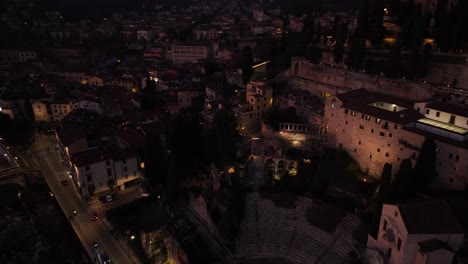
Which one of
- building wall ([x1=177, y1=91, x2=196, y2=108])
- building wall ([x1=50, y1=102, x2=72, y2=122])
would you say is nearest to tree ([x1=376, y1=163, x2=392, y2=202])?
building wall ([x1=177, y1=91, x2=196, y2=108])

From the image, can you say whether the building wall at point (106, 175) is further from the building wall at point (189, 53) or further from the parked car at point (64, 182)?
the building wall at point (189, 53)

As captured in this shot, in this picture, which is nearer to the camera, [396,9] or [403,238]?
[403,238]

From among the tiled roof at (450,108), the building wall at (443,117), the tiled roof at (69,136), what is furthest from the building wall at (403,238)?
the tiled roof at (69,136)

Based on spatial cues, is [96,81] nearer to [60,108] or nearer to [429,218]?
[60,108]

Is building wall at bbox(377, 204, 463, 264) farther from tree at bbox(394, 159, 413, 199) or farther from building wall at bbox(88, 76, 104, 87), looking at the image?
building wall at bbox(88, 76, 104, 87)

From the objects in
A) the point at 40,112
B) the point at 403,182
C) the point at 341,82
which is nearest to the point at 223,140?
the point at 341,82

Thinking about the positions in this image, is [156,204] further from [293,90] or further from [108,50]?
[108,50]
